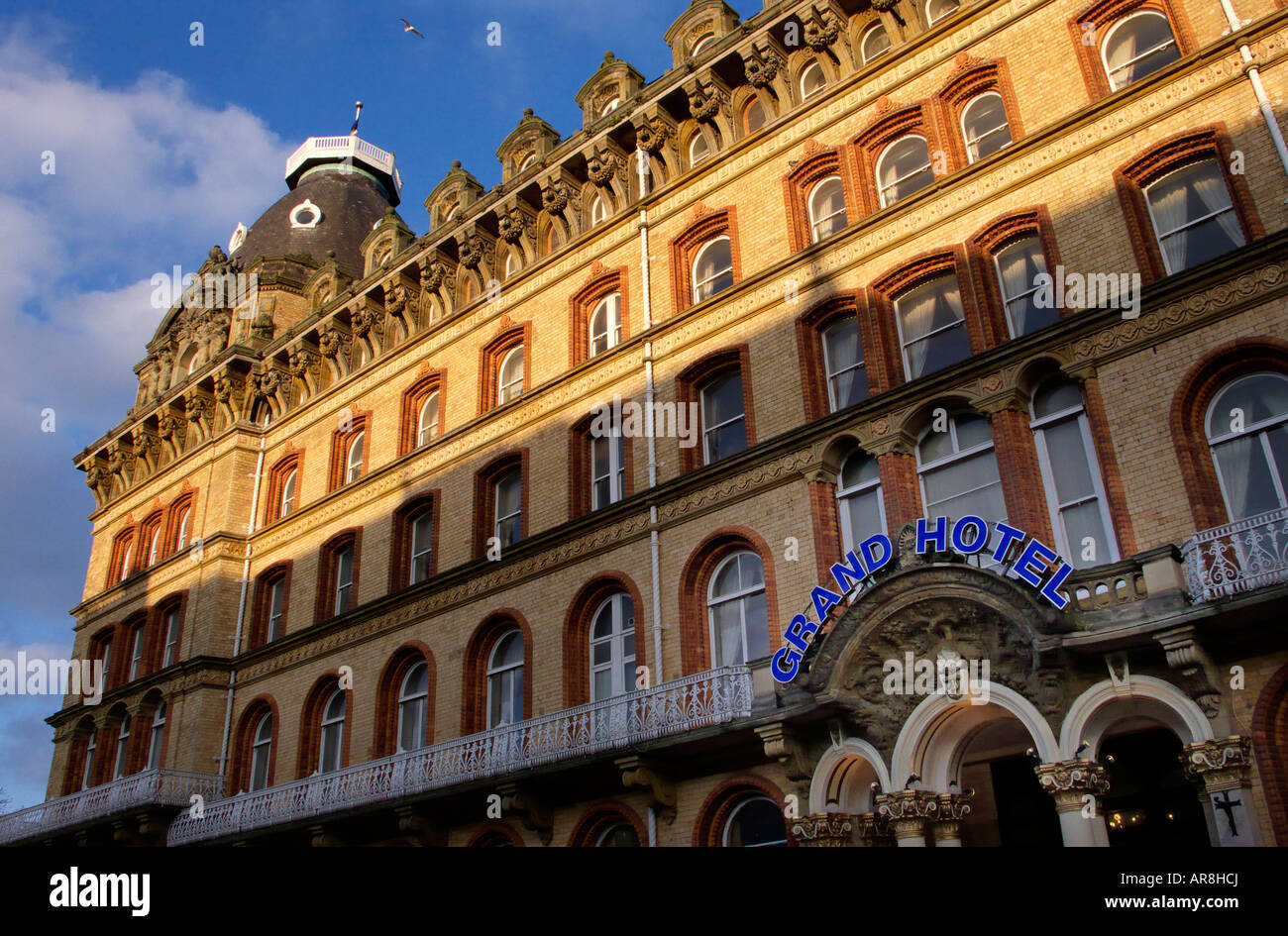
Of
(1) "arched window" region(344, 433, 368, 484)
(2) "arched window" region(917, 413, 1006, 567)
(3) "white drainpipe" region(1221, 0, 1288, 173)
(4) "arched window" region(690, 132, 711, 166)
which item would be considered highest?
(4) "arched window" region(690, 132, 711, 166)

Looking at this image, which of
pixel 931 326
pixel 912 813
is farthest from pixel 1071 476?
pixel 912 813

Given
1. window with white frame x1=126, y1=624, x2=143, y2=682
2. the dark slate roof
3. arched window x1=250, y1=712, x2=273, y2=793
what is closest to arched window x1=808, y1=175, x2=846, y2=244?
arched window x1=250, y1=712, x2=273, y2=793

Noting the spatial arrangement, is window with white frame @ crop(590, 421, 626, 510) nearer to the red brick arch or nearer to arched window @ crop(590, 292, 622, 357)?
arched window @ crop(590, 292, 622, 357)

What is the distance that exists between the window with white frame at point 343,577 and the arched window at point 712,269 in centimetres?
1257

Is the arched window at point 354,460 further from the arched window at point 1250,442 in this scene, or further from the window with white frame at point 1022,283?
the arched window at point 1250,442

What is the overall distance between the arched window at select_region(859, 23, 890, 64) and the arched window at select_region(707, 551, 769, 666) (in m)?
11.4

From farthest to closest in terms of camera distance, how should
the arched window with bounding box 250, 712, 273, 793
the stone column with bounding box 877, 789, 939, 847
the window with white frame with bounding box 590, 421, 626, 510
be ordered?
the arched window with bounding box 250, 712, 273, 793
the window with white frame with bounding box 590, 421, 626, 510
the stone column with bounding box 877, 789, 939, 847

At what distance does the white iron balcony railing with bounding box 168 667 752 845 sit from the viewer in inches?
757

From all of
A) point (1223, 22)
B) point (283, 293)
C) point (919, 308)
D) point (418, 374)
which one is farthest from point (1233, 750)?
point (283, 293)

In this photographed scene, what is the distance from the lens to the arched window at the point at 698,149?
88.4 feet

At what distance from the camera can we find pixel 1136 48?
20.3 meters

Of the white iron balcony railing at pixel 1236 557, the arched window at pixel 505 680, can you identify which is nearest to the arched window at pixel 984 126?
the white iron balcony railing at pixel 1236 557

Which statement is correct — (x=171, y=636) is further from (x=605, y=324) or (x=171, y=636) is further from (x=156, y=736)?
(x=605, y=324)
